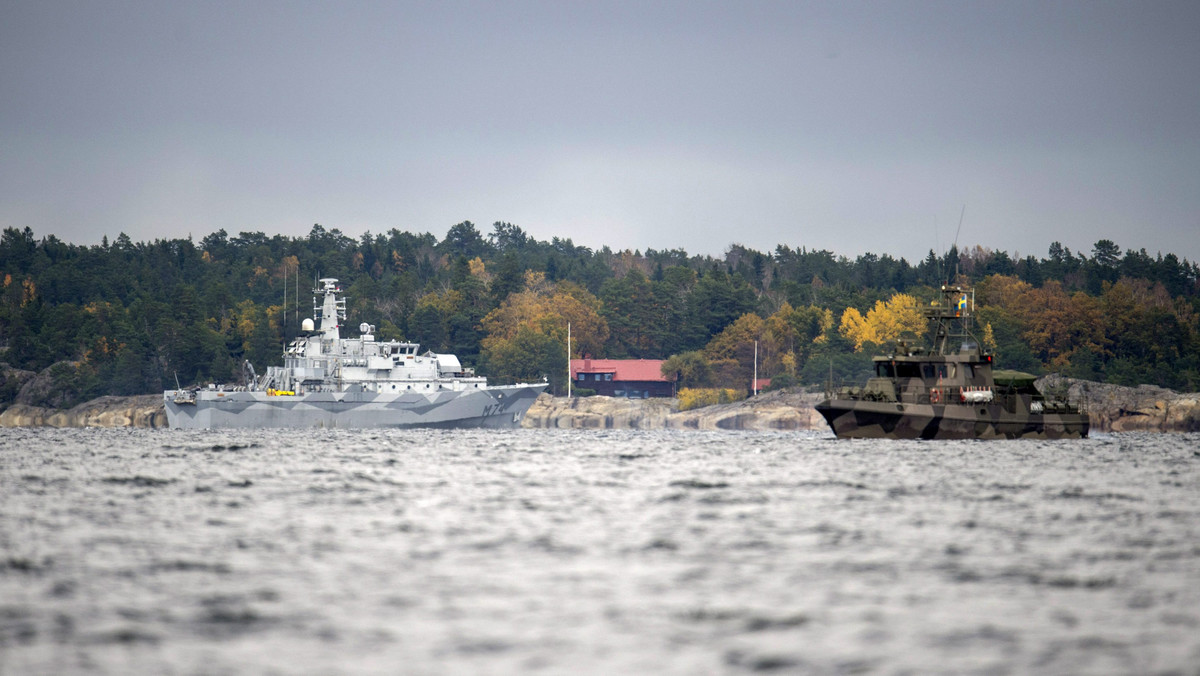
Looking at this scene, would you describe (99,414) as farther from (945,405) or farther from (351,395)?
(945,405)

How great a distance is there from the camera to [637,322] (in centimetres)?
16000

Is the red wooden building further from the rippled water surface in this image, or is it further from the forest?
the rippled water surface

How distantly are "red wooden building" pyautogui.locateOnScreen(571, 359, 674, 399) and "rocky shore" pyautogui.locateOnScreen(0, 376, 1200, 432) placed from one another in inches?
395

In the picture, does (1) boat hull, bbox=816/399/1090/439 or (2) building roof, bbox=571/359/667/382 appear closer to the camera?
(1) boat hull, bbox=816/399/1090/439

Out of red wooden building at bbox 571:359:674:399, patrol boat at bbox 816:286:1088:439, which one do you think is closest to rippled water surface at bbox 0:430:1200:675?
patrol boat at bbox 816:286:1088:439

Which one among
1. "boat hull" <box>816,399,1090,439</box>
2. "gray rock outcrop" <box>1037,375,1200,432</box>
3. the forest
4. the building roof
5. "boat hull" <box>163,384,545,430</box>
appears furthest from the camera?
the building roof

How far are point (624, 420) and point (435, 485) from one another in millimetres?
98368

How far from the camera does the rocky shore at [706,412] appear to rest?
110 meters

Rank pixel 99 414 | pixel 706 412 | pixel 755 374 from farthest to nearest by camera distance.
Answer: pixel 99 414
pixel 755 374
pixel 706 412

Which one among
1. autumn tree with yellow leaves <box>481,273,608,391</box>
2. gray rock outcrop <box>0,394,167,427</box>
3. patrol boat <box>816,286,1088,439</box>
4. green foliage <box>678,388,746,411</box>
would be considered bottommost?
A: gray rock outcrop <box>0,394,167,427</box>

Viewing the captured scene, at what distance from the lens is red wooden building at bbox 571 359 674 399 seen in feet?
474

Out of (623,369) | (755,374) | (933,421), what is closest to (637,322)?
(623,369)

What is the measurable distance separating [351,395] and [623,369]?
60.5m

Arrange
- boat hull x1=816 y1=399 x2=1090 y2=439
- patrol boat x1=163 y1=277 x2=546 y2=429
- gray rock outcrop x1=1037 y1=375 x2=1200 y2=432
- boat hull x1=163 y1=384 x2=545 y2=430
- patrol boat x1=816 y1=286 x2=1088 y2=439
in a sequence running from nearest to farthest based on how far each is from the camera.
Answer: boat hull x1=816 y1=399 x2=1090 y2=439, patrol boat x1=816 y1=286 x2=1088 y2=439, boat hull x1=163 y1=384 x2=545 y2=430, patrol boat x1=163 y1=277 x2=546 y2=429, gray rock outcrop x1=1037 y1=375 x2=1200 y2=432
